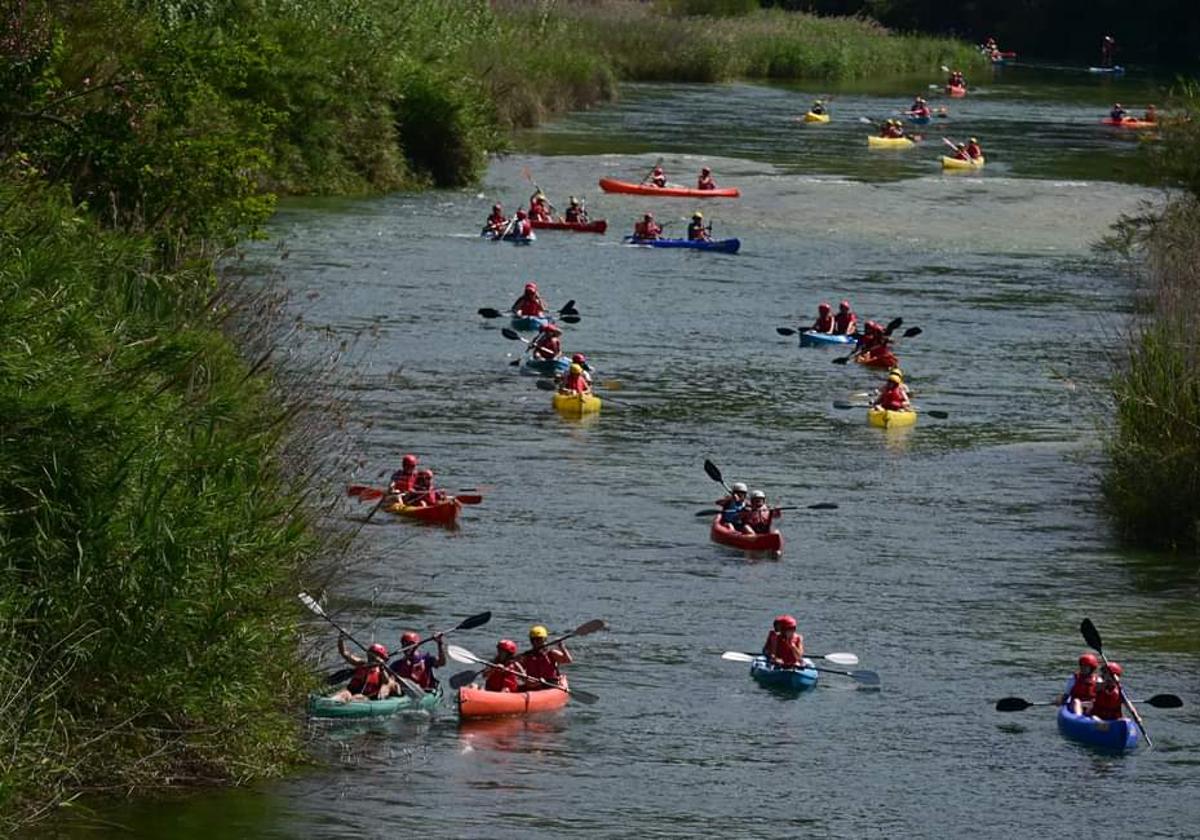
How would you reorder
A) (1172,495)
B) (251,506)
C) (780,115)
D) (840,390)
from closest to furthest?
(251,506) < (1172,495) < (840,390) < (780,115)

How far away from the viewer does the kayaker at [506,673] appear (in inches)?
778

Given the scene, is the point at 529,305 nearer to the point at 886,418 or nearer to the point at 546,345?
the point at 546,345

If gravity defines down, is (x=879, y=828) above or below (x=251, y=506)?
below

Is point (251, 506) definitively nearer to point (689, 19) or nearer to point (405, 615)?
point (405, 615)

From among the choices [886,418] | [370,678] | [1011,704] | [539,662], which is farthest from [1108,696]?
[886,418]

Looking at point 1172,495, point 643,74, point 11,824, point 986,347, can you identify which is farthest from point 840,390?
point 643,74

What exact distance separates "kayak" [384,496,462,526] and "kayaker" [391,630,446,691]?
501 cm

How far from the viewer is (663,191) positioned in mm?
50000

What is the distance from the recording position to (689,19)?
282 feet

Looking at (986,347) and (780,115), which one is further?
(780,115)

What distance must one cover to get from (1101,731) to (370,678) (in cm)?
615

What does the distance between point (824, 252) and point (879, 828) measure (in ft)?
92.9

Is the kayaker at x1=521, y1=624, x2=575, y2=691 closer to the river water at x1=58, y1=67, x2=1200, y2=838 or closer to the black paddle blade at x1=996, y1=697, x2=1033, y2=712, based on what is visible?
the river water at x1=58, y1=67, x2=1200, y2=838

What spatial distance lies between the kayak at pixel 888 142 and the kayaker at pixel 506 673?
43.7m
